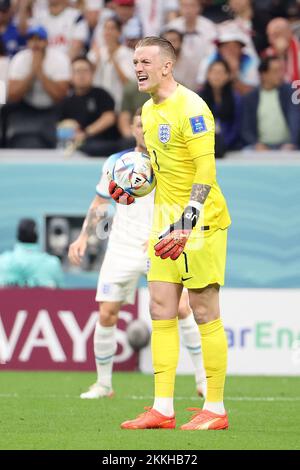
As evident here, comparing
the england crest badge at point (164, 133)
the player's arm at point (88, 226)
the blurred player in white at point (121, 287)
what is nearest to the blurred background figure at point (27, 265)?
the blurred player in white at point (121, 287)

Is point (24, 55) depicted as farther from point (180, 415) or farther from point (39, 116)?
point (180, 415)

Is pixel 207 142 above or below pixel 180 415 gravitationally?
above

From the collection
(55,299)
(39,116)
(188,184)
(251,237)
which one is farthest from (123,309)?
(188,184)

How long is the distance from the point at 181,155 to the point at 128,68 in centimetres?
783

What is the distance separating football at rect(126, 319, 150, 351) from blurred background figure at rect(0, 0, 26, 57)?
4.80m

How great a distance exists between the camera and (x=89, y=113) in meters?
14.7

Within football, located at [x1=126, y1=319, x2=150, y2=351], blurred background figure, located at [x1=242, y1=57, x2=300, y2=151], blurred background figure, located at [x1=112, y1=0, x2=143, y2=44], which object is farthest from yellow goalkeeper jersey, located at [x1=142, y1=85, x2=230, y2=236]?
blurred background figure, located at [x1=112, y1=0, x2=143, y2=44]

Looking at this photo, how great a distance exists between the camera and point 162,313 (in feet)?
24.0

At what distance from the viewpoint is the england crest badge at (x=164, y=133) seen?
23.6 ft

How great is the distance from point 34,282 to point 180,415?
208 inches

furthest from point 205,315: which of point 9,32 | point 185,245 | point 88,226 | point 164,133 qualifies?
point 9,32

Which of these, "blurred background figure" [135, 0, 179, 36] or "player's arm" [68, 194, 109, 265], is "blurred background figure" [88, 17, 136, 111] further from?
"player's arm" [68, 194, 109, 265]

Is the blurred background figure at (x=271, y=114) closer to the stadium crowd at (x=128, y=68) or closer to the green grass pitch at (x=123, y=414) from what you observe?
the stadium crowd at (x=128, y=68)

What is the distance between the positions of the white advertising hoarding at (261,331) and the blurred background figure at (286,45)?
11.2 ft
